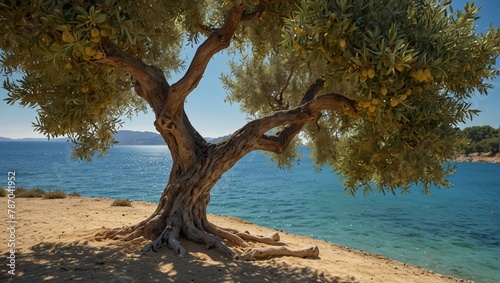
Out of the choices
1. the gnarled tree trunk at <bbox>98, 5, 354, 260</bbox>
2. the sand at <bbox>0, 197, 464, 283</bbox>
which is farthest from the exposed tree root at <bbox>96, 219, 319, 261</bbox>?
the sand at <bbox>0, 197, 464, 283</bbox>

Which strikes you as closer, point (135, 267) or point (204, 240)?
point (135, 267)

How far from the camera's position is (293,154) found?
13.1m

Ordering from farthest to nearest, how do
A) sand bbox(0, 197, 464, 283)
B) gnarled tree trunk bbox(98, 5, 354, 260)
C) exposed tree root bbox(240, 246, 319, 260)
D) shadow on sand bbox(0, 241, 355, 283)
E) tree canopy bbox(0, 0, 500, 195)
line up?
gnarled tree trunk bbox(98, 5, 354, 260) < exposed tree root bbox(240, 246, 319, 260) < sand bbox(0, 197, 464, 283) < shadow on sand bbox(0, 241, 355, 283) < tree canopy bbox(0, 0, 500, 195)

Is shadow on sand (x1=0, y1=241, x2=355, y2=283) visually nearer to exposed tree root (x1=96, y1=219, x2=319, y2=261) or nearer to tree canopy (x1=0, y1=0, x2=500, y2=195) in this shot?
exposed tree root (x1=96, y1=219, x2=319, y2=261)

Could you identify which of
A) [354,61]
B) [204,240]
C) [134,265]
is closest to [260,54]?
[204,240]

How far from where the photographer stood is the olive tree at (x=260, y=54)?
15.8ft

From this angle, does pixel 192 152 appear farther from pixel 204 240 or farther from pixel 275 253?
pixel 275 253

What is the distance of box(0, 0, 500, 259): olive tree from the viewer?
4.82 metres

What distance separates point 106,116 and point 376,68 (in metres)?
6.91

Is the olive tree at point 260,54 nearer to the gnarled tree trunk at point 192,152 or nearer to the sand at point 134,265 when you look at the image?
the gnarled tree trunk at point 192,152

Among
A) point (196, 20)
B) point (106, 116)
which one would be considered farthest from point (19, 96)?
point (196, 20)

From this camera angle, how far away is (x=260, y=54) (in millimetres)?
10898

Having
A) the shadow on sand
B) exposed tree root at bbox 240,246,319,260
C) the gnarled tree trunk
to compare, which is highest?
the gnarled tree trunk

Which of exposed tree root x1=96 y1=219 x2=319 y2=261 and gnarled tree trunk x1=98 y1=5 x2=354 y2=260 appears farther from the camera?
gnarled tree trunk x1=98 y1=5 x2=354 y2=260
